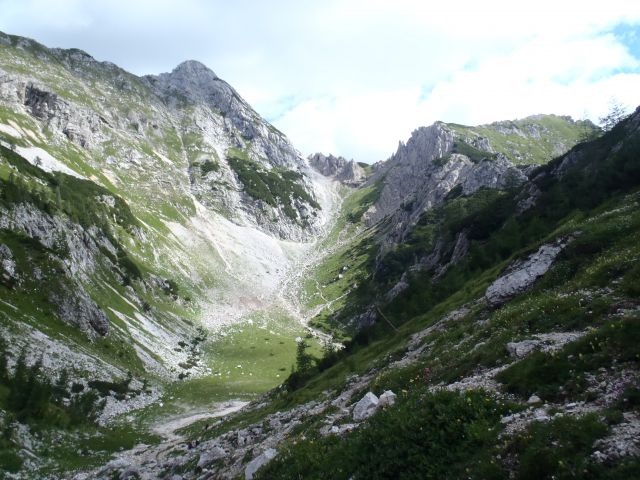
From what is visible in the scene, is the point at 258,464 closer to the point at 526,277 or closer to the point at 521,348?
the point at 521,348

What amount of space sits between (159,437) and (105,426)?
6513 mm

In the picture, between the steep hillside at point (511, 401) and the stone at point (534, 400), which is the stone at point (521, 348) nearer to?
the steep hillside at point (511, 401)

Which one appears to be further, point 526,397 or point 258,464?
point 258,464

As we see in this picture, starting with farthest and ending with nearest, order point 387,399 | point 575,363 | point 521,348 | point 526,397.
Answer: point 521,348
point 387,399
point 575,363
point 526,397

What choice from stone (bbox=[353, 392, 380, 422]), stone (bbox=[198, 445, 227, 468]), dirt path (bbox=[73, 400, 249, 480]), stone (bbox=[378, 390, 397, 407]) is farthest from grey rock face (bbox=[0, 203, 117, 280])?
stone (bbox=[378, 390, 397, 407])

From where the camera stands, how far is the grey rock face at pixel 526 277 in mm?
32594

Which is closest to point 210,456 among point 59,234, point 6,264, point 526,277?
point 526,277

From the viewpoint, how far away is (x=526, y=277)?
109 feet

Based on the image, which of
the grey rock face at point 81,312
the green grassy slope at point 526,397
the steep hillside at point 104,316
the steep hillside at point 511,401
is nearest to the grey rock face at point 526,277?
the steep hillside at point 511,401

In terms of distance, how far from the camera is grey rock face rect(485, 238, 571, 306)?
107 ft

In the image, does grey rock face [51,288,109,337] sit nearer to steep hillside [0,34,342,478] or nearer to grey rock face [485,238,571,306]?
steep hillside [0,34,342,478]

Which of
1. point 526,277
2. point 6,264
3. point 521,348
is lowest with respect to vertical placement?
point 526,277

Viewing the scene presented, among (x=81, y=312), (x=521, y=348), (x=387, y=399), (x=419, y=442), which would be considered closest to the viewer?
(x=419, y=442)

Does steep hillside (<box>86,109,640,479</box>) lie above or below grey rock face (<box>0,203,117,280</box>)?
below
